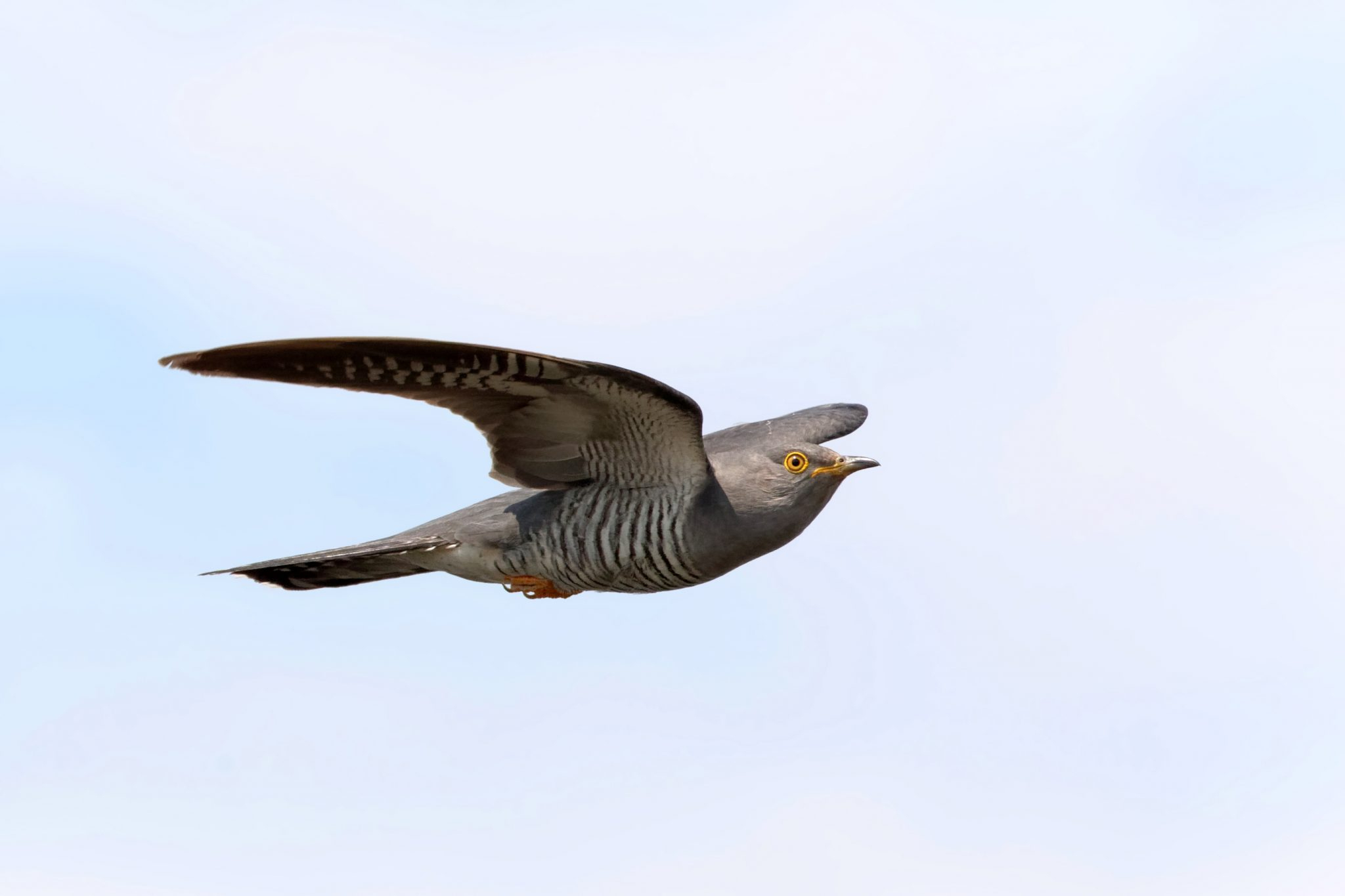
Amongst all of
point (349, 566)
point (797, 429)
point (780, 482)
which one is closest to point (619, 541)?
point (780, 482)

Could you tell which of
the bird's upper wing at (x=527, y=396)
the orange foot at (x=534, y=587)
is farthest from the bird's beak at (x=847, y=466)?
the orange foot at (x=534, y=587)

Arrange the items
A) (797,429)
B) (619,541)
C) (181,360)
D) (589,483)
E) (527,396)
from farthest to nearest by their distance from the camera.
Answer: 1. (797,429)
2. (589,483)
3. (619,541)
4. (527,396)
5. (181,360)

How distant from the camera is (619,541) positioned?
8.61m

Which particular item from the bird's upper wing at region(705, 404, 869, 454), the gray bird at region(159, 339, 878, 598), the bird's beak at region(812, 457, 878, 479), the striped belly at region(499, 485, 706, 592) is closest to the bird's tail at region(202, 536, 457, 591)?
the gray bird at region(159, 339, 878, 598)

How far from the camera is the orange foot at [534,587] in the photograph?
9.23 meters

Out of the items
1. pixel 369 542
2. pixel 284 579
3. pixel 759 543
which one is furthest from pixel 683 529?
pixel 284 579

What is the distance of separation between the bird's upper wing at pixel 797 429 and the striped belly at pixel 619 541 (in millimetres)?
629

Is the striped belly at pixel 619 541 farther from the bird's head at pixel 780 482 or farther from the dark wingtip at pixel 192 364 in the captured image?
the dark wingtip at pixel 192 364

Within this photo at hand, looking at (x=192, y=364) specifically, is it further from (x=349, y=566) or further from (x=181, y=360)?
(x=349, y=566)

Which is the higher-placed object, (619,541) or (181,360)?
(181,360)

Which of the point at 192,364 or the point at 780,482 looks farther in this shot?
the point at 780,482

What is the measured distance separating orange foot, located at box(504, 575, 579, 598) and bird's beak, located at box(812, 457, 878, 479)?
1754 mm

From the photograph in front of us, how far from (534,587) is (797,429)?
6.18ft

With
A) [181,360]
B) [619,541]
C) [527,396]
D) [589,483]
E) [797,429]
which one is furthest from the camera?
[797,429]
